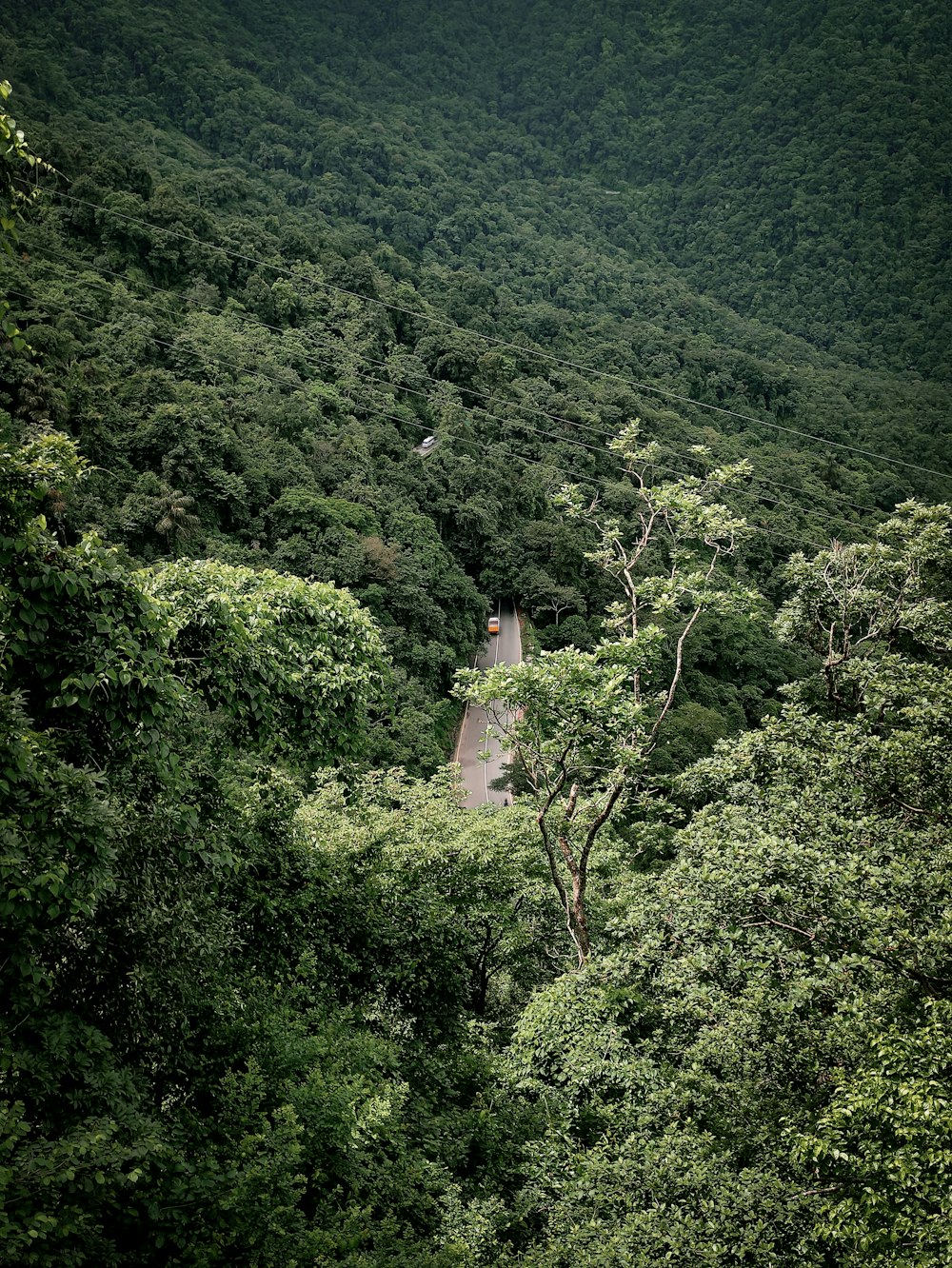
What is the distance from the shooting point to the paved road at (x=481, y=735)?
34250 millimetres

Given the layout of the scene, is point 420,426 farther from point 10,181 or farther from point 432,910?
point 10,181

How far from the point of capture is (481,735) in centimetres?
3153

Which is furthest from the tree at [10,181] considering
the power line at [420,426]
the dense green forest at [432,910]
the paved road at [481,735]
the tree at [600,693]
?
the power line at [420,426]

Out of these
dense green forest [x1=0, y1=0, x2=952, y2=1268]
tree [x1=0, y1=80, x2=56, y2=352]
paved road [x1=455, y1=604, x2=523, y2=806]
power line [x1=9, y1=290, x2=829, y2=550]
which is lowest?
→ dense green forest [x1=0, y1=0, x2=952, y2=1268]

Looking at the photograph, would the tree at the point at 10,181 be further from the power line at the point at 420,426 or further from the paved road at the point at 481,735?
the power line at the point at 420,426

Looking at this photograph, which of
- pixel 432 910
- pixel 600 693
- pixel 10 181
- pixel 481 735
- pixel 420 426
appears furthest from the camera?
pixel 420 426

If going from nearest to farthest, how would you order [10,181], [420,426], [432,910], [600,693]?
[10,181] → [600,693] → [432,910] → [420,426]

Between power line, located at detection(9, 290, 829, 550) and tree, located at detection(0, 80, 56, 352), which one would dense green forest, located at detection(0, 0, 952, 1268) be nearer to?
tree, located at detection(0, 80, 56, 352)

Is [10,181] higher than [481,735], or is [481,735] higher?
[481,735]

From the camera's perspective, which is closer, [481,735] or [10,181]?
[10,181]

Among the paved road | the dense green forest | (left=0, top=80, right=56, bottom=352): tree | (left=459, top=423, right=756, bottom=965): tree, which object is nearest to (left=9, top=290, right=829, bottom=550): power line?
the dense green forest

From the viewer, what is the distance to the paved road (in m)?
34.2

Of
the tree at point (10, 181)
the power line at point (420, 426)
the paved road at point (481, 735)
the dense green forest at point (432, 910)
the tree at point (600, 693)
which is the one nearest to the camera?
the tree at point (10, 181)

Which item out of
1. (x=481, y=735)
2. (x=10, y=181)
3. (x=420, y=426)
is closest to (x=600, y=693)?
(x=10, y=181)
